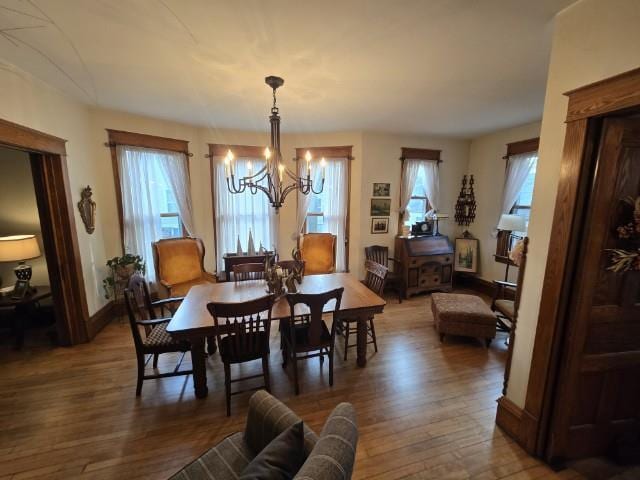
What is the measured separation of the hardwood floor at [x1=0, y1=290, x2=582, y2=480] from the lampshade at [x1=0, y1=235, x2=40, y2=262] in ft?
3.33

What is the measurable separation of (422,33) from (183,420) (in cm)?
320

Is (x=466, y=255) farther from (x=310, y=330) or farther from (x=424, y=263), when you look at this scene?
(x=310, y=330)

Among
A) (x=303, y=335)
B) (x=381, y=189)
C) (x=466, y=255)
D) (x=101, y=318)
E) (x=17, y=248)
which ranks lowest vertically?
(x=101, y=318)

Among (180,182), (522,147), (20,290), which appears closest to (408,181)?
(522,147)

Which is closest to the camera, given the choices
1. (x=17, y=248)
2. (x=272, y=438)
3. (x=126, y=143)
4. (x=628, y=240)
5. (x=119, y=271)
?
(x=272, y=438)

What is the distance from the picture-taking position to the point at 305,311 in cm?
229

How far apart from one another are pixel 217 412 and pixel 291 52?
281 cm

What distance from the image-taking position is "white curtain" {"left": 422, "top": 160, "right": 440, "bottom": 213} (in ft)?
15.5

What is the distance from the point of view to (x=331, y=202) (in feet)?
15.0

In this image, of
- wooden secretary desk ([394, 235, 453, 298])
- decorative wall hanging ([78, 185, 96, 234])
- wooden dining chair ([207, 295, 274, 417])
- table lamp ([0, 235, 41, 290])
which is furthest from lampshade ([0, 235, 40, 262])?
wooden secretary desk ([394, 235, 453, 298])

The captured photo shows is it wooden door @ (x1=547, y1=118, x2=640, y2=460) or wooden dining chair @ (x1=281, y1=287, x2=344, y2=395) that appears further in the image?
wooden dining chair @ (x1=281, y1=287, x2=344, y2=395)

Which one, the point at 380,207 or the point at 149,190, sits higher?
the point at 149,190

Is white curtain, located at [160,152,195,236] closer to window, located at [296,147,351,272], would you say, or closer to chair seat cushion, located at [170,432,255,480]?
window, located at [296,147,351,272]

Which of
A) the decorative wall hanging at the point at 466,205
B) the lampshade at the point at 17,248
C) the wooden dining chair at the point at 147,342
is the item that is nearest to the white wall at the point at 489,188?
the decorative wall hanging at the point at 466,205
